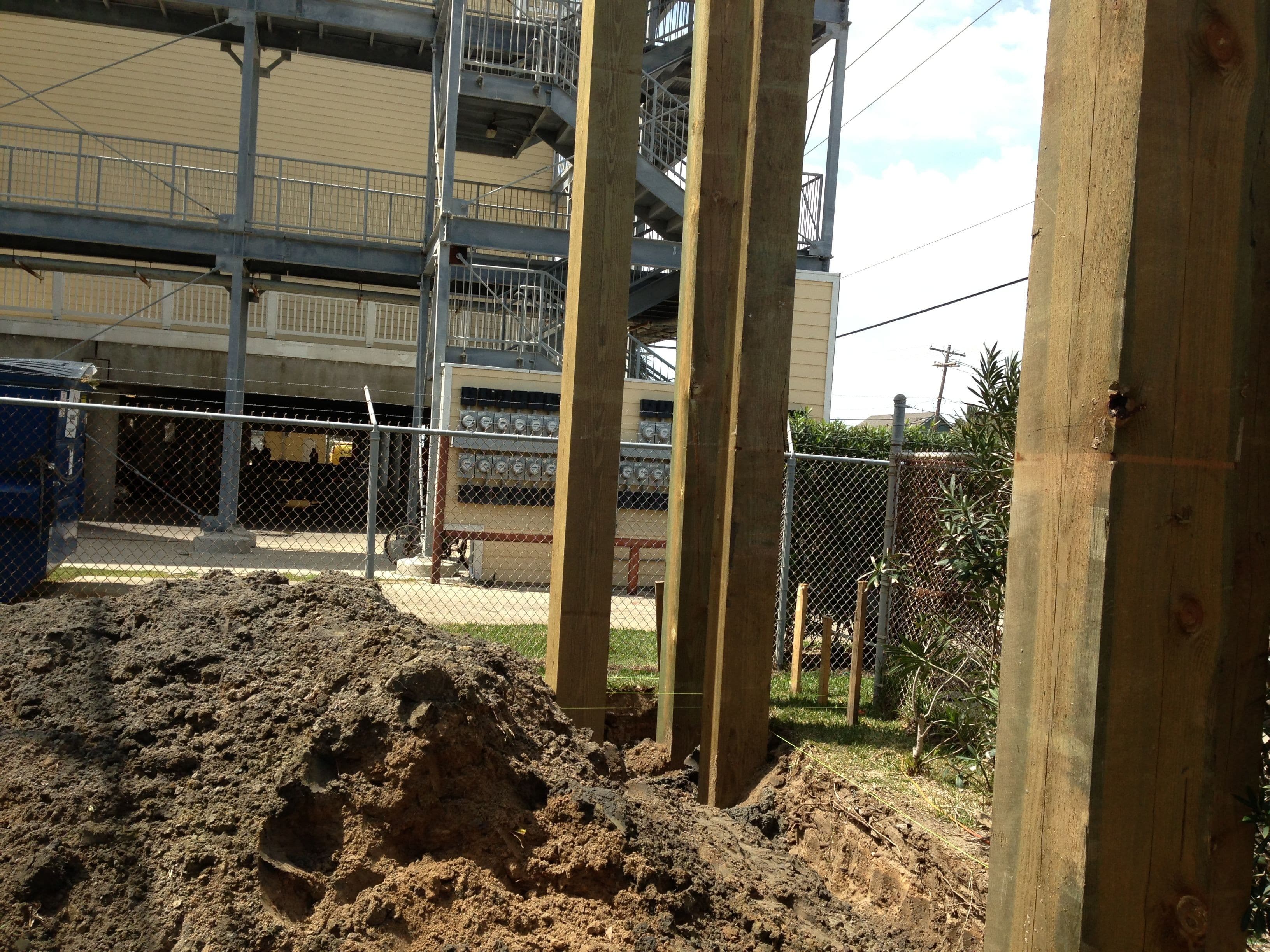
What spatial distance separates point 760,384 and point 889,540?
311 centimetres

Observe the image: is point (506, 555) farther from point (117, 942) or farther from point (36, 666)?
point (117, 942)

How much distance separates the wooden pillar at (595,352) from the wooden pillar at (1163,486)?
125 inches

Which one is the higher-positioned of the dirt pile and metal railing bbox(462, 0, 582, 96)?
metal railing bbox(462, 0, 582, 96)

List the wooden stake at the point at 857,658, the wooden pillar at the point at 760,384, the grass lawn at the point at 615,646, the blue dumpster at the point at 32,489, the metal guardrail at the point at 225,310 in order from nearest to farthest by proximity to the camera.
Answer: the wooden pillar at the point at 760,384, the wooden stake at the point at 857,658, the grass lawn at the point at 615,646, the blue dumpster at the point at 32,489, the metal guardrail at the point at 225,310

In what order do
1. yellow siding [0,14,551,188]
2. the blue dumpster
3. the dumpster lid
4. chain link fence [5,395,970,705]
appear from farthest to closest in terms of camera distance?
yellow siding [0,14,551,188], the dumpster lid, the blue dumpster, chain link fence [5,395,970,705]

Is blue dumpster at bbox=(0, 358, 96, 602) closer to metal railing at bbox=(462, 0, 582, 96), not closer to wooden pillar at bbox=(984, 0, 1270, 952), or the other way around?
metal railing at bbox=(462, 0, 582, 96)

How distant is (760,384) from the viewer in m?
4.35

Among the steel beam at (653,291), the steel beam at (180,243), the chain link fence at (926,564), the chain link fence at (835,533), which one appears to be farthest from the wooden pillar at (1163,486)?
the steel beam at (180,243)

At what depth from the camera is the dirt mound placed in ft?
9.34

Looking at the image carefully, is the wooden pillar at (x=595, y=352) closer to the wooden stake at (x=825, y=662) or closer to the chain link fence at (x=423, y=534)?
the chain link fence at (x=423, y=534)

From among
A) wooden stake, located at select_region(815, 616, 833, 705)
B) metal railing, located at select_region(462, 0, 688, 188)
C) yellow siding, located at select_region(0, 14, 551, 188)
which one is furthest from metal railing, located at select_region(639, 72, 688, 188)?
wooden stake, located at select_region(815, 616, 833, 705)

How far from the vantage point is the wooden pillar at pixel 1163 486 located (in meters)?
1.45

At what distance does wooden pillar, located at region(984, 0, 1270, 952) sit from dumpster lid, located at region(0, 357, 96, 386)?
11089mm

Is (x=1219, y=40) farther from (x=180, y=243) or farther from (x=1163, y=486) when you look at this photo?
(x=180, y=243)
